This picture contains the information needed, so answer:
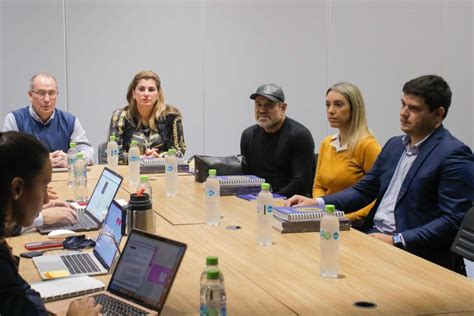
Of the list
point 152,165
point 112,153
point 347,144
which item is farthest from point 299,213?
point 112,153

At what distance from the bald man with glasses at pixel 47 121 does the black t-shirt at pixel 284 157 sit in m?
1.38

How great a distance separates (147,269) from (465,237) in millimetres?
Answer: 1592

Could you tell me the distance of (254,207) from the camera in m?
3.41

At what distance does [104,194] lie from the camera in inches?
122

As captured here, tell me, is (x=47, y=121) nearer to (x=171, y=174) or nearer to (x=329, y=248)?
(x=171, y=174)

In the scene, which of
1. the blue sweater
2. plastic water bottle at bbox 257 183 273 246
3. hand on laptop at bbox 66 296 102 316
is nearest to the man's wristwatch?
plastic water bottle at bbox 257 183 273 246

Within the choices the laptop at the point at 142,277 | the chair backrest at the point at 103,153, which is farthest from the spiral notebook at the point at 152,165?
the laptop at the point at 142,277

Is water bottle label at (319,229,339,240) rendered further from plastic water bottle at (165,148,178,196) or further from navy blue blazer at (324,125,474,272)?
plastic water bottle at (165,148,178,196)

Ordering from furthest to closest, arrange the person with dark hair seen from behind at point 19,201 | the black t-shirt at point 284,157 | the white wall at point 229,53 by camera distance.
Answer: the white wall at point 229,53
the black t-shirt at point 284,157
the person with dark hair seen from behind at point 19,201

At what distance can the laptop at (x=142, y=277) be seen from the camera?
1817 millimetres

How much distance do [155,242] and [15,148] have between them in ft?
1.60

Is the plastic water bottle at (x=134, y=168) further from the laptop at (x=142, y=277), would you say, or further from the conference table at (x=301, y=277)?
the laptop at (x=142, y=277)

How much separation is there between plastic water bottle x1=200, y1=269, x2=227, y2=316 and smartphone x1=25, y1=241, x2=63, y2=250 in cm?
105

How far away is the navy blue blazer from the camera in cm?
296
